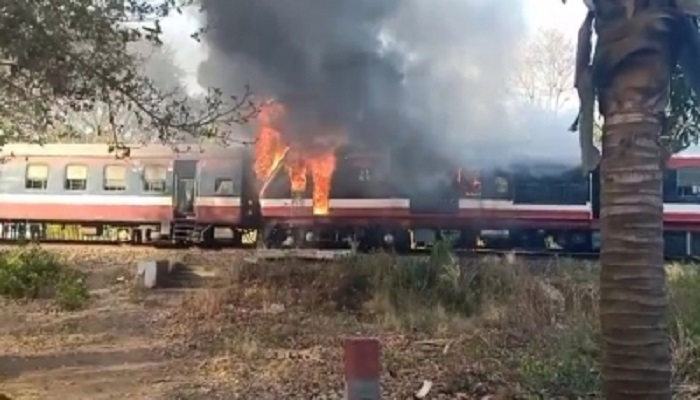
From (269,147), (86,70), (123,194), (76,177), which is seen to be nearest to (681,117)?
(86,70)

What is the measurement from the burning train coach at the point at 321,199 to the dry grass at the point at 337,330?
560 centimetres

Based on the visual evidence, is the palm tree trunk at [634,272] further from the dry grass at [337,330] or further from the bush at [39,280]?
the bush at [39,280]

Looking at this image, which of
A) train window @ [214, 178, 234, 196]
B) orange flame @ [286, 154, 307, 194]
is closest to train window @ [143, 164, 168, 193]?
train window @ [214, 178, 234, 196]

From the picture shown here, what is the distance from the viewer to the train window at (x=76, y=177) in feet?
71.1

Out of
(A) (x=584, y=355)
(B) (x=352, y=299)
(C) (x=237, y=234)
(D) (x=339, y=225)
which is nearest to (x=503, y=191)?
(D) (x=339, y=225)

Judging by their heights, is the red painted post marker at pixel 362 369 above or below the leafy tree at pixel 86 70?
below

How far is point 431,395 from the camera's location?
6.18 m

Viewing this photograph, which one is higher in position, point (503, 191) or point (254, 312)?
point (503, 191)

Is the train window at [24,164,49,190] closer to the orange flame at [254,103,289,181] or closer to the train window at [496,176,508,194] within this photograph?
the orange flame at [254,103,289,181]

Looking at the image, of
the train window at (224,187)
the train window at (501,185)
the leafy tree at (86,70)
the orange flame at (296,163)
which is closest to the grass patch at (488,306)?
the leafy tree at (86,70)

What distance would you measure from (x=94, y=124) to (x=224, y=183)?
11.4 metres

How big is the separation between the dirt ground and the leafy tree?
2.29 metres

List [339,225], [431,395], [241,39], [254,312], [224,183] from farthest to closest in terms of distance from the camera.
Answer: [224,183], [339,225], [241,39], [254,312], [431,395]

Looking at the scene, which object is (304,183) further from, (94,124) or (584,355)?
(584,355)
